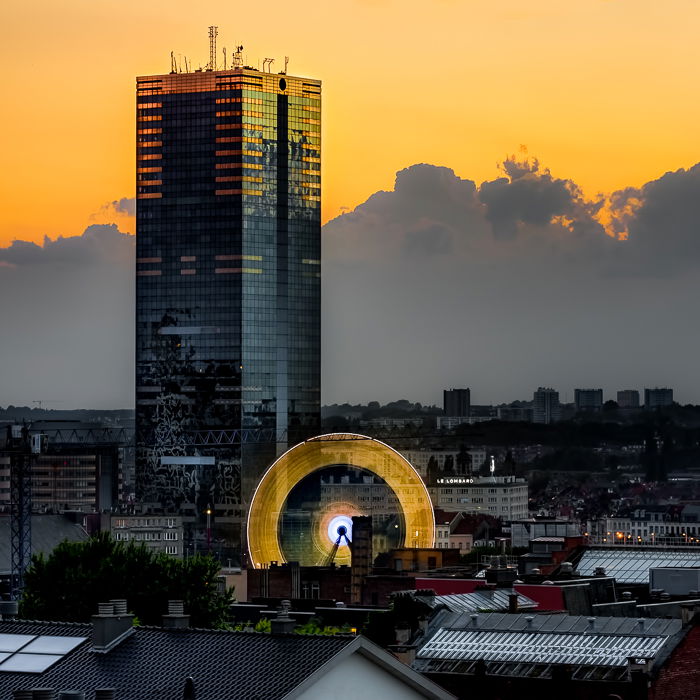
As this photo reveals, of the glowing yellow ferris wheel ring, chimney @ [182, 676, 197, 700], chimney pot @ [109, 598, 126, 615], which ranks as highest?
the glowing yellow ferris wheel ring

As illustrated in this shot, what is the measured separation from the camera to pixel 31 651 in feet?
180

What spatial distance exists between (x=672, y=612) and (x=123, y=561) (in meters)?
34.1

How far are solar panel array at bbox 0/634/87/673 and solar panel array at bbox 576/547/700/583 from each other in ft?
161

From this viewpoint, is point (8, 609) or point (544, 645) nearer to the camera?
point (544, 645)

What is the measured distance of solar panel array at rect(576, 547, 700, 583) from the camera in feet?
340

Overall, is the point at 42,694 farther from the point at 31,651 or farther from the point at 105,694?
the point at 31,651

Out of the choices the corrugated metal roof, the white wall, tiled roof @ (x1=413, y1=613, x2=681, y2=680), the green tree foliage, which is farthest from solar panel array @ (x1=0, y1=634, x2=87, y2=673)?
the green tree foliage

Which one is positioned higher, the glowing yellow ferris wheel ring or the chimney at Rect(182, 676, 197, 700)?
the glowing yellow ferris wheel ring

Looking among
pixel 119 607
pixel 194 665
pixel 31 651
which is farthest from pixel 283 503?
pixel 194 665

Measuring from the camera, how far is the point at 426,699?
51.9 meters

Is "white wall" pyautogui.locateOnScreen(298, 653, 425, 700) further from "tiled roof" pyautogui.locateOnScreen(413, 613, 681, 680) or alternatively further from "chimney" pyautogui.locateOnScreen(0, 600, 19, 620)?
"chimney" pyautogui.locateOnScreen(0, 600, 19, 620)

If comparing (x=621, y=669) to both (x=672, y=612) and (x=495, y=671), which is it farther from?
(x=672, y=612)

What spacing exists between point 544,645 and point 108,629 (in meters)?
13.8

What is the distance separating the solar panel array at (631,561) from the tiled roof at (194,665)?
166ft
